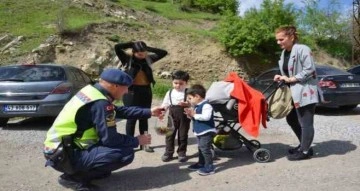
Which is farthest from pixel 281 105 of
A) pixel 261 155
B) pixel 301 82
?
pixel 261 155

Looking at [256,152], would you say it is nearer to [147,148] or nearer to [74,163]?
[147,148]

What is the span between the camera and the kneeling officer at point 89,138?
17.0ft

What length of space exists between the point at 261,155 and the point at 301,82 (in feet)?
3.87

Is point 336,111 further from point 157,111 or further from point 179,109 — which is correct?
point 157,111

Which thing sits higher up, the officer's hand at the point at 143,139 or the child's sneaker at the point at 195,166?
the officer's hand at the point at 143,139

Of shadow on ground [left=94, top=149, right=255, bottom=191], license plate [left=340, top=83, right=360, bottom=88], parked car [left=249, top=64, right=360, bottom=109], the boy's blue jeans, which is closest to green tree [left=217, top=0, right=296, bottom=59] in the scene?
parked car [left=249, top=64, right=360, bottom=109]

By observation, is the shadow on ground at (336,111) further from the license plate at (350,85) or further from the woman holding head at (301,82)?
the woman holding head at (301,82)

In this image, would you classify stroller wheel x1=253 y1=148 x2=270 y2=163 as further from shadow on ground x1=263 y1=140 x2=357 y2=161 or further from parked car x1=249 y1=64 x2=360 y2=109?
parked car x1=249 y1=64 x2=360 y2=109

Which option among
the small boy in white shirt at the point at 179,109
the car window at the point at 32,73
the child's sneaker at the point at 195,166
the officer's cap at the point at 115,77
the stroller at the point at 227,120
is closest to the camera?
the officer's cap at the point at 115,77

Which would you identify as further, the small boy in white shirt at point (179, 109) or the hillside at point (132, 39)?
the hillside at point (132, 39)

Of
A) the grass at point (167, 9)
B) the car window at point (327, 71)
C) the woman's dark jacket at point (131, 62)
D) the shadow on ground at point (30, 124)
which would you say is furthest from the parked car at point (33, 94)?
the grass at point (167, 9)

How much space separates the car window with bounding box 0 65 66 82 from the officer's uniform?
498cm

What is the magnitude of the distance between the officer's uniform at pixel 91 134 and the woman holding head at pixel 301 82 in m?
2.52

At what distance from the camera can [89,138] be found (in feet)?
17.4
